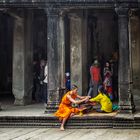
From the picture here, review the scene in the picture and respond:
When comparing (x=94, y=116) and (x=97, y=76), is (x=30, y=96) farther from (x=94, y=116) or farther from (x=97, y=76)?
(x=94, y=116)

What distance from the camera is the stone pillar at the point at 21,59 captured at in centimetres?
1614

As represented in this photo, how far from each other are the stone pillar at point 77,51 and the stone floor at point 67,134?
398 cm

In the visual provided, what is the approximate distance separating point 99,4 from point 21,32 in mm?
3974

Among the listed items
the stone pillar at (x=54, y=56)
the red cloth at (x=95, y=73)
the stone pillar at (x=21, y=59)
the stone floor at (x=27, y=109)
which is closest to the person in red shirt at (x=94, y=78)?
the red cloth at (x=95, y=73)

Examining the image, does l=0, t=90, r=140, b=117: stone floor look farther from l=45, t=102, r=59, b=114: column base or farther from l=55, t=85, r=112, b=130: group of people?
l=55, t=85, r=112, b=130: group of people

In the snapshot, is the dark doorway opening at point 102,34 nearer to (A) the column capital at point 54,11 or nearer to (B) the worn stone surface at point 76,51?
(B) the worn stone surface at point 76,51

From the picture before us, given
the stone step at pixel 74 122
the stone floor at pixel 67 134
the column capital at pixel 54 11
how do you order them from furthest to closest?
the column capital at pixel 54 11, the stone step at pixel 74 122, the stone floor at pixel 67 134

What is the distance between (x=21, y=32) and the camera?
16109 mm

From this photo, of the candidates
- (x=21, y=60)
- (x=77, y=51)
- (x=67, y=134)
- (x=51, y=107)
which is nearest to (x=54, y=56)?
(x=51, y=107)

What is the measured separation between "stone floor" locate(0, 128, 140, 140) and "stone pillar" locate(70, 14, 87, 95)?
157 inches

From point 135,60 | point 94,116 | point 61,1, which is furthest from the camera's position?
point 135,60

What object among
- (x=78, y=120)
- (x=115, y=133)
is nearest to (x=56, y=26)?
(x=78, y=120)

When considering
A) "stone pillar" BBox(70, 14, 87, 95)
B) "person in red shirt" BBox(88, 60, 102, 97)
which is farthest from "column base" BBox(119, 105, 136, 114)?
"stone pillar" BBox(70, 14, 87, 95)

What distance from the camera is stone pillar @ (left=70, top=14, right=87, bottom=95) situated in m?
16.0
